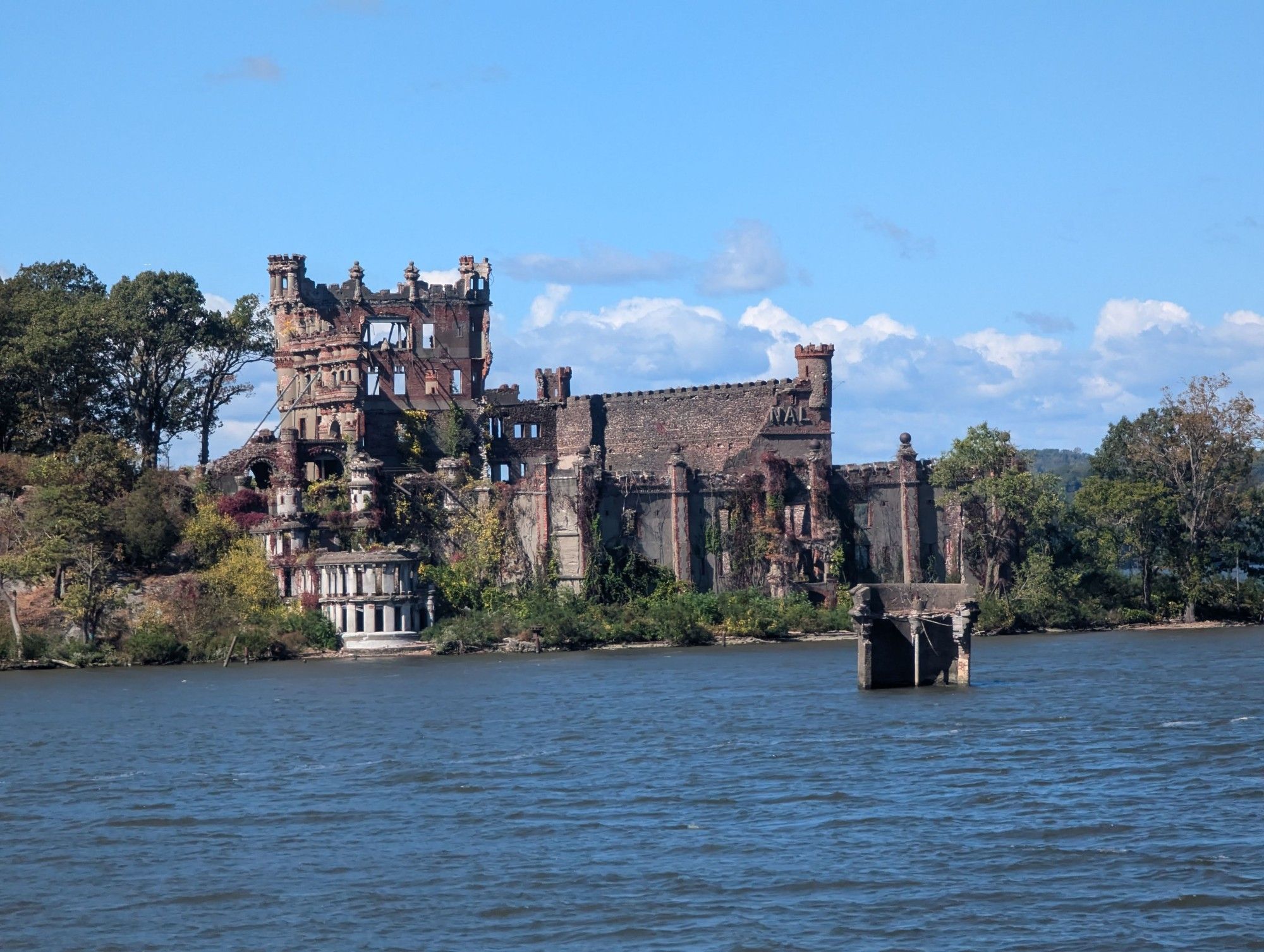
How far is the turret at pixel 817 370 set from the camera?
95.0 meters

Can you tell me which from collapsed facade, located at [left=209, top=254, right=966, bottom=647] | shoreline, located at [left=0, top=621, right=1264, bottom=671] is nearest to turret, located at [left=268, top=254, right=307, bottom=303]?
collapsed facade, located at [left=209, top=254, right=966, bottom=647]

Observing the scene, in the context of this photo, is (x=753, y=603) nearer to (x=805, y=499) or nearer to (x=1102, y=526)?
(x=805, y=499)

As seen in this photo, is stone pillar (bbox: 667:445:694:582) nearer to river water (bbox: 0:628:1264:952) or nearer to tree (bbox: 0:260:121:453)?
river water (bbox: 0:628:1264:952)

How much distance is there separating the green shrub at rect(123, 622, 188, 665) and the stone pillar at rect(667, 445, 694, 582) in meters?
22.0

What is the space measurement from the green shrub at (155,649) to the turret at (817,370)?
1278 inches

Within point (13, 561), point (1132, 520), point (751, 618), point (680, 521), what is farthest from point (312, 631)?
point (1132, 520)

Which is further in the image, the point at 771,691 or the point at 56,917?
the point at 771,691

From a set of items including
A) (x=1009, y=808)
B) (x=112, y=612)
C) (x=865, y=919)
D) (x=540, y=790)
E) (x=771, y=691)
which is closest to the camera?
(x=865, y=919)

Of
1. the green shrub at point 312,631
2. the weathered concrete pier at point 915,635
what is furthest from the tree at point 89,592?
the weathered concrete pier at point 915,635

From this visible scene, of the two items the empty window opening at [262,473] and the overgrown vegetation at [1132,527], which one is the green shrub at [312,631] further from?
the overgrown vegetation at [1132,527]

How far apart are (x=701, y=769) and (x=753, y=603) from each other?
4087 centimetres

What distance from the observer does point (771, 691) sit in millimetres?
62750

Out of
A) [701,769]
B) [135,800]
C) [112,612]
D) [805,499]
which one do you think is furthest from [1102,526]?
[135,800]

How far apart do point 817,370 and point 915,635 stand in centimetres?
3430
